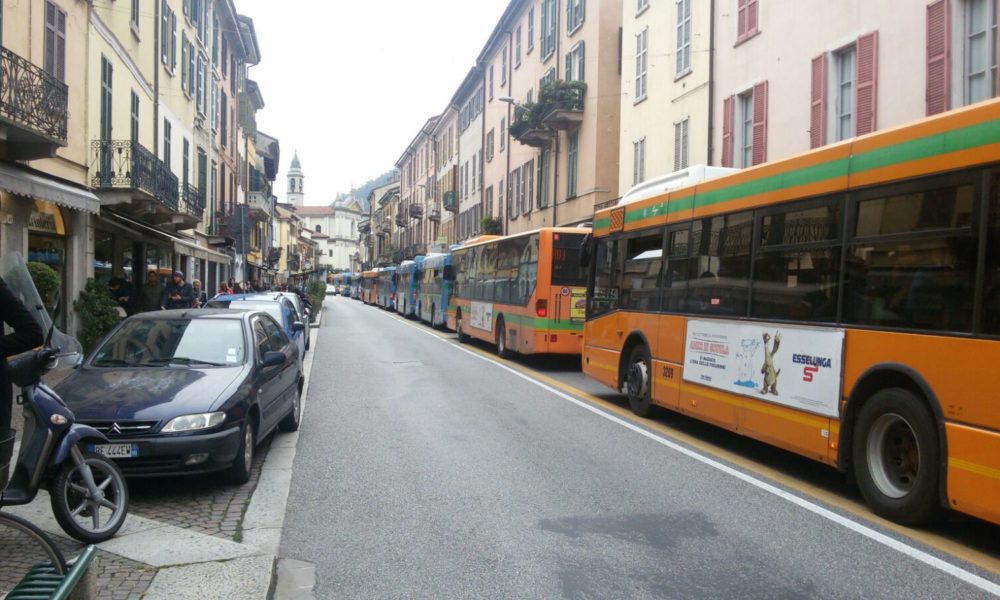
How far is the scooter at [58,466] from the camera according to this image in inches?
161

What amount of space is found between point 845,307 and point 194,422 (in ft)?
17.0

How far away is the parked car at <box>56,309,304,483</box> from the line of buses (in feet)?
14.9

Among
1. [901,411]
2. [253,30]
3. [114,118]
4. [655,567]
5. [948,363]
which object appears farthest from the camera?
[253,30]

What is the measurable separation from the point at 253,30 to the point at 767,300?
4243 centimetres

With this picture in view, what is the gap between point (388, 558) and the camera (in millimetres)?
4867

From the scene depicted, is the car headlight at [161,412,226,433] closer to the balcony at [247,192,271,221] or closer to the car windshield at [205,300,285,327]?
the car windshield at [205,300,285,327]

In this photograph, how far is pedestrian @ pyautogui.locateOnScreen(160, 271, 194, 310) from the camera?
16953 millimetres

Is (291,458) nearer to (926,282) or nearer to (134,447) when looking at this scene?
(134,447)

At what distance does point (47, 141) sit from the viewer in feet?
40.8

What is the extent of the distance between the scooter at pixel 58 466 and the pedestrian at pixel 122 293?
1264cm

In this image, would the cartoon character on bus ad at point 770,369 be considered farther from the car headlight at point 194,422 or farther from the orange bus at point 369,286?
the orange bus at point 369,286

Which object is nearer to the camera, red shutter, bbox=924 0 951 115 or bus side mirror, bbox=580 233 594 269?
red shutter, bbox=924 0 951 115

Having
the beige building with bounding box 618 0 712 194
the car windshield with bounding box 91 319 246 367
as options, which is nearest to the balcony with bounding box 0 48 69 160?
the car windshield with bounding box 91 319 246 367

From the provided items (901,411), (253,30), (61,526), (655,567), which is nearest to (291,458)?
(61,526)
